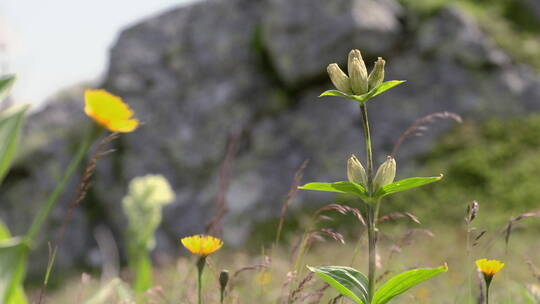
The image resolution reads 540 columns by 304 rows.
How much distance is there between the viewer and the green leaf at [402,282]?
126cm

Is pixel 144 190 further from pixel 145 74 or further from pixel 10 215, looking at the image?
pixel 10 215

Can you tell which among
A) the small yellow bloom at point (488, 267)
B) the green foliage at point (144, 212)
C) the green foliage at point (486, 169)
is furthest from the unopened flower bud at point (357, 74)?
the green foliage at point (486, 169)

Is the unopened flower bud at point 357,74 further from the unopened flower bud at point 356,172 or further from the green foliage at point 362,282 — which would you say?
the green foliage at point 362,282

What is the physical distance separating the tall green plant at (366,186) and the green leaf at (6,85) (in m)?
0.81

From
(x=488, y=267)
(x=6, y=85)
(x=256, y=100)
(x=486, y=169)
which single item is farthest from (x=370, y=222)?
(x=256, y=100)

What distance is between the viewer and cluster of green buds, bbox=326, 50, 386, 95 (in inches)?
52.4

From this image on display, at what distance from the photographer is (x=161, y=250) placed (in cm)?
1002

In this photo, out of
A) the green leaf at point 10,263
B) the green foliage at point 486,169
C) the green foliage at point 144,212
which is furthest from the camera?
the green foliage at point 486,169

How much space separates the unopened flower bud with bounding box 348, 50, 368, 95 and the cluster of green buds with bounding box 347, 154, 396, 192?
0.52 ft

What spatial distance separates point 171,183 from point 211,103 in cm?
168

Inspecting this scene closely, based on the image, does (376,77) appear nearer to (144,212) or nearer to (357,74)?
(357,74)

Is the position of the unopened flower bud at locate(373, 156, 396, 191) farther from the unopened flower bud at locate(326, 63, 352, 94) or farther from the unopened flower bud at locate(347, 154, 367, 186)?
the unopened flower bud at locate(326, 63, 352, 94)

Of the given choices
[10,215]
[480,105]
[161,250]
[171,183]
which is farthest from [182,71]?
[480,105]

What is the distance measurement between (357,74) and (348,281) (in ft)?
1.58
